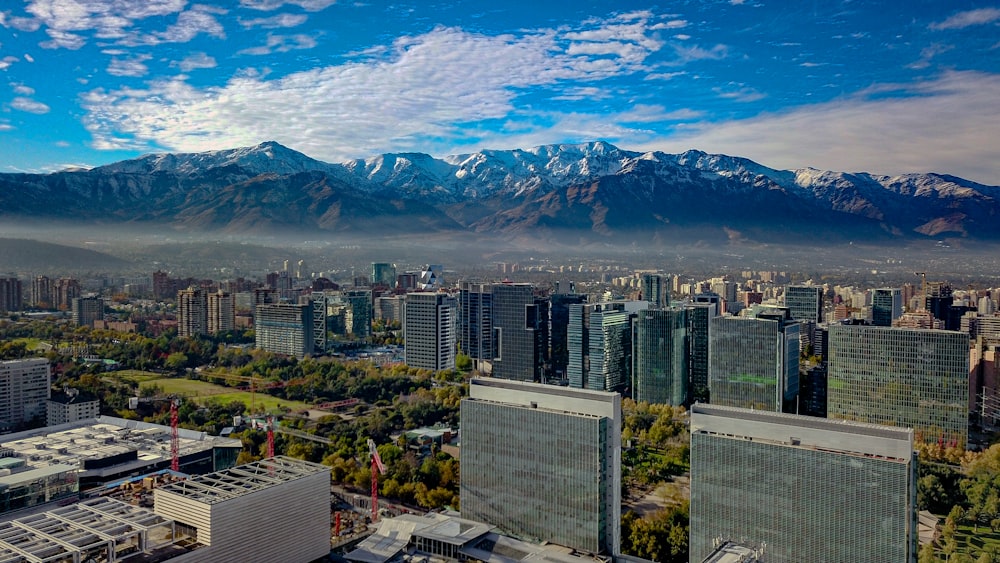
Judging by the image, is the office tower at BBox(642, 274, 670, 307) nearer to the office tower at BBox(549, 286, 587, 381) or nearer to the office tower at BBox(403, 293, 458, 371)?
the office tower at BBox(549, 286, 587, 381)

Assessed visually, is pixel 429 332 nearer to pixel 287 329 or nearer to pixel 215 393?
pixel 287 329

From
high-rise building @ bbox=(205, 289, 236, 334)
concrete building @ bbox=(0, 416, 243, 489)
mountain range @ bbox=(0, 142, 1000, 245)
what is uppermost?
mountain range @ bbox=(0, 142, 1000, 245)

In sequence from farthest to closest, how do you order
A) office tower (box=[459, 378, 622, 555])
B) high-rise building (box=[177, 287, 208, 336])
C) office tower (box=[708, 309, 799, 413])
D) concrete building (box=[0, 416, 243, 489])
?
high-rise building (box=[177, 287, 208, 336]), office tower (box=[708, 309, 799, 413]), concrete building (box=[0, 416, 243, 489]), office tower (box=[459, 378, 622, 555])

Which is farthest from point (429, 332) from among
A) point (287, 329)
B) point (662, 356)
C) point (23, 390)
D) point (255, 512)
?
point (255, 512)

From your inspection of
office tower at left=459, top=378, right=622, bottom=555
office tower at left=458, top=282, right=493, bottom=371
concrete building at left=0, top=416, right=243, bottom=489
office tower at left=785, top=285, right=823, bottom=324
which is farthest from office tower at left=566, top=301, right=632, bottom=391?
office tower at left=459, top=378, right=622, bottom=555

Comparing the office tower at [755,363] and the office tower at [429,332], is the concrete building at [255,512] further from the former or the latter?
the office tower at [429,332]

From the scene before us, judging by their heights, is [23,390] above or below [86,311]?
below

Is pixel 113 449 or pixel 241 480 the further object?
pixel 113 449
